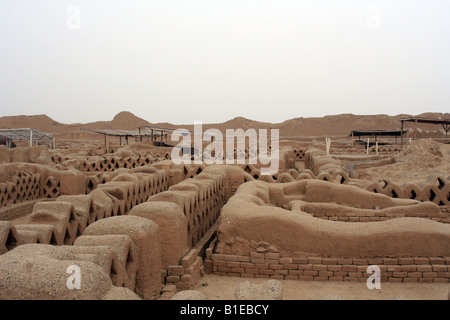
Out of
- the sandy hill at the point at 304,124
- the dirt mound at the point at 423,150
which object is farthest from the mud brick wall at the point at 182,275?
the sandy hill at the point at 304,124

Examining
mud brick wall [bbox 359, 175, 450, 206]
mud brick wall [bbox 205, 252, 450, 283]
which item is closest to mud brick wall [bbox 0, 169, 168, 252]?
mud brick wall [bbox 205, 252, 450, 283]

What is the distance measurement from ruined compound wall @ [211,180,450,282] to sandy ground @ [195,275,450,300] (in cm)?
11

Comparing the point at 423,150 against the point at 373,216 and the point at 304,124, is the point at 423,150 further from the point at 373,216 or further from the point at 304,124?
the point at 304,124

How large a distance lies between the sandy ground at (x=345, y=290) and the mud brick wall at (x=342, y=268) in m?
0.08

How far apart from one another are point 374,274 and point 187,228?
2.59 metres

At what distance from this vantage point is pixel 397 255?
15.2ft

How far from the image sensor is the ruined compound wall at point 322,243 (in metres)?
4.60

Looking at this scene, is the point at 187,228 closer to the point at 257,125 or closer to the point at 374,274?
the point at 374,274

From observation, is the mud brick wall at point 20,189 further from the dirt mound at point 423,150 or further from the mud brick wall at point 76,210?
the dirt mound at point 423,150

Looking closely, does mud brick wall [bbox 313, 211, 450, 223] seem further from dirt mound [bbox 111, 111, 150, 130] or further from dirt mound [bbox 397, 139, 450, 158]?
dirt mound [bbox 111, 111, 150, 130]

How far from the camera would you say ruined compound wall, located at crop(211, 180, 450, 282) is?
4.60 meters

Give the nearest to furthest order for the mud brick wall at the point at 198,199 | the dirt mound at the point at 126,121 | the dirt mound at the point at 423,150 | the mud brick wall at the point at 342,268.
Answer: the mud brick wall at the point at 342,268 < the mud brick wall at the point at 198,199 < the dirt mound at the point at 423,150 < the dirt mound at the point at 126,121

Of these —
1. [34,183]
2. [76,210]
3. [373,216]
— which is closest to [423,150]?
[373,216]
